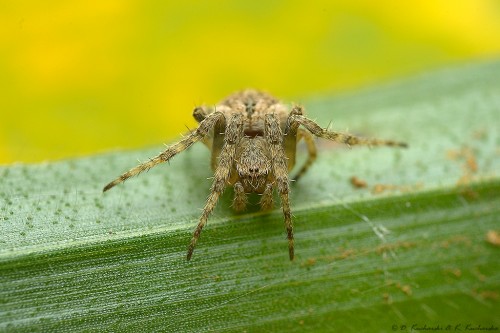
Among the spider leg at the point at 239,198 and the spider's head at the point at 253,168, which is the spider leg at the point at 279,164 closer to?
the spider's head at the point at 253,168

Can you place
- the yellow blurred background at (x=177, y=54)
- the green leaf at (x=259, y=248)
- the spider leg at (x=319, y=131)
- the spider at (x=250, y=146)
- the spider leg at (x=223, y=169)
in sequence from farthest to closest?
the yellow blurred background at (x=177, y=54), the spider leg at (x=319, y=131), the spider at (x=250, y=146), the spider leg at (x=223, y=169), the green leaf at (x=259, y=248)

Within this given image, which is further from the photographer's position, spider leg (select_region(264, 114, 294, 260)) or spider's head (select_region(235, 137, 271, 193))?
spider's head (select_region(235, 137, 271, 193))

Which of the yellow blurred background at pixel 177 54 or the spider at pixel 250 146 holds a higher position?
the yellow blurred background at pixel 177 54

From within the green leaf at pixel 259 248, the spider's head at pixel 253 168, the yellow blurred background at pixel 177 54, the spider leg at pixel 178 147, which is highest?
the yellow blurred background at pixel 177 54

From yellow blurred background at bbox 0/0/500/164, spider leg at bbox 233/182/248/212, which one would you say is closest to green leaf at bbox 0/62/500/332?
spider leg at bbox 233/182/248/212

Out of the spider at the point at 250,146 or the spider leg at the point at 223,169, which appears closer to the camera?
the spider leg at the point at 223,169

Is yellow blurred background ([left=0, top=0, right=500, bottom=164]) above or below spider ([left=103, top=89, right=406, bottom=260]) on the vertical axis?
above

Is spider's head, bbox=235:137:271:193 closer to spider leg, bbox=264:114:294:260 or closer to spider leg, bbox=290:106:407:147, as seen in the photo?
spider leg, bbox=264:114:294:260

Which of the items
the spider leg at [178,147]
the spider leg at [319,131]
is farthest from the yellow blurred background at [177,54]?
the spider leg at [319,131]

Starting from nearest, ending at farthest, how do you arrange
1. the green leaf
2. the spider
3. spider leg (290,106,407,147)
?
the green leaf
the spider
spider leg (290,106,407,147)
